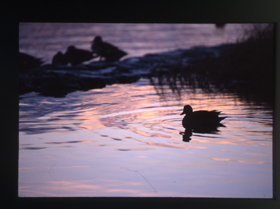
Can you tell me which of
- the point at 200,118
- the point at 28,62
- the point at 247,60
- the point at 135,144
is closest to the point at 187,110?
the point at 200,118

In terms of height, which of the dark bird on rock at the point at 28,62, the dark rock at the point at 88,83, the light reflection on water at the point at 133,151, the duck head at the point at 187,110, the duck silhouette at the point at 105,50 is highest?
the duck silhouette at the point at 105,50

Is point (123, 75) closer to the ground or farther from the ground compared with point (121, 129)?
farther from the ground

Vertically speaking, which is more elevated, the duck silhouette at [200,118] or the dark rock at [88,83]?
the dark rock at [88,83]

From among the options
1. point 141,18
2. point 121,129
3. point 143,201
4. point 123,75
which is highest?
point 141,18

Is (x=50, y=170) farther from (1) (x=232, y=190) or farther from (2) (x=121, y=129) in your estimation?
(1) (x=232, y=190)

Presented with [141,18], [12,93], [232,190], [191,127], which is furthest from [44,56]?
[232,190]

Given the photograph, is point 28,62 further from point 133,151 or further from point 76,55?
point 133,151

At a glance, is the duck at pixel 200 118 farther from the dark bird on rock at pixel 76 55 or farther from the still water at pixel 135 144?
the dark bird on rock at pixel 76 55

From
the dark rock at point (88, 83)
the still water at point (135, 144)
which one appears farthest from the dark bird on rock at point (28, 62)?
the dark rock at point (88, 83)

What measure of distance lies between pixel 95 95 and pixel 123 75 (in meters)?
0.22

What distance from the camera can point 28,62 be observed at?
4680 mm

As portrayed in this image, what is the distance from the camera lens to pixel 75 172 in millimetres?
4656

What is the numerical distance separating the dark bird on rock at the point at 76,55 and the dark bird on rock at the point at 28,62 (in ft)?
0.57

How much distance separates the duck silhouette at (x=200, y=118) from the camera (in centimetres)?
460
